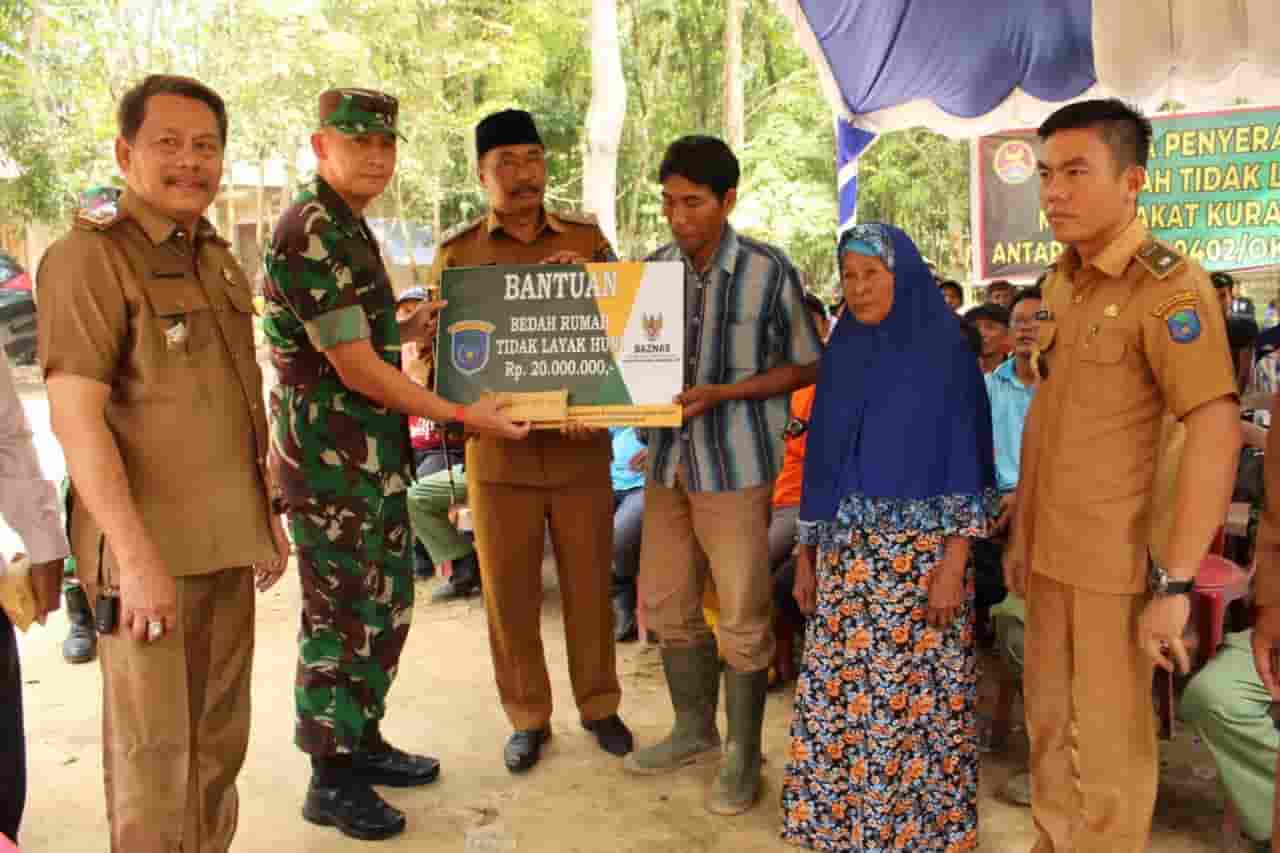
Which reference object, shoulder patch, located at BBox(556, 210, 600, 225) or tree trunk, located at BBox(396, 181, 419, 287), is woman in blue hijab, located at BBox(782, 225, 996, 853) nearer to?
shoulder patch, located at BBox(556, 210, 600, 225)

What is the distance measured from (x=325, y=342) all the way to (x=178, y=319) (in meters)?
0.63

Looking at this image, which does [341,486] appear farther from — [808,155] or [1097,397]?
[808,155]

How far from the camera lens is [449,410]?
331 centimetres

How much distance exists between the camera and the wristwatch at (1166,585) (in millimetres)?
2375

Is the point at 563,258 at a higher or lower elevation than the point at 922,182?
lower

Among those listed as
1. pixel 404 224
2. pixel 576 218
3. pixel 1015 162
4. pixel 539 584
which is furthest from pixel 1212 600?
pixel 404 224

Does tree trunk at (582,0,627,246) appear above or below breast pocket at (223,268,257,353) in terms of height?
above

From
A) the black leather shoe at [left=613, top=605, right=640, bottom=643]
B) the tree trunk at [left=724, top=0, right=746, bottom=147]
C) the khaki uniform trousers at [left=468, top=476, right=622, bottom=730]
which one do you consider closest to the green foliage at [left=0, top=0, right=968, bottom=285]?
the tree trunk at [left=724, top=0, right=746, bottom=147]

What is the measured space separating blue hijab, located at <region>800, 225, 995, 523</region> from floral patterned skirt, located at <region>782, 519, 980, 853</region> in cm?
16

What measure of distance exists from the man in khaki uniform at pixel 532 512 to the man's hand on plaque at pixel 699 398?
480 millimetres

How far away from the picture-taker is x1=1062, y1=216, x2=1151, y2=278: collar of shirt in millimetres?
2518

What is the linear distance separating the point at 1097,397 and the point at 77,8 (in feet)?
52.1

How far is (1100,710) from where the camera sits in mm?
2607

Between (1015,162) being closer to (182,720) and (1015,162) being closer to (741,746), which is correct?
(741,746)
